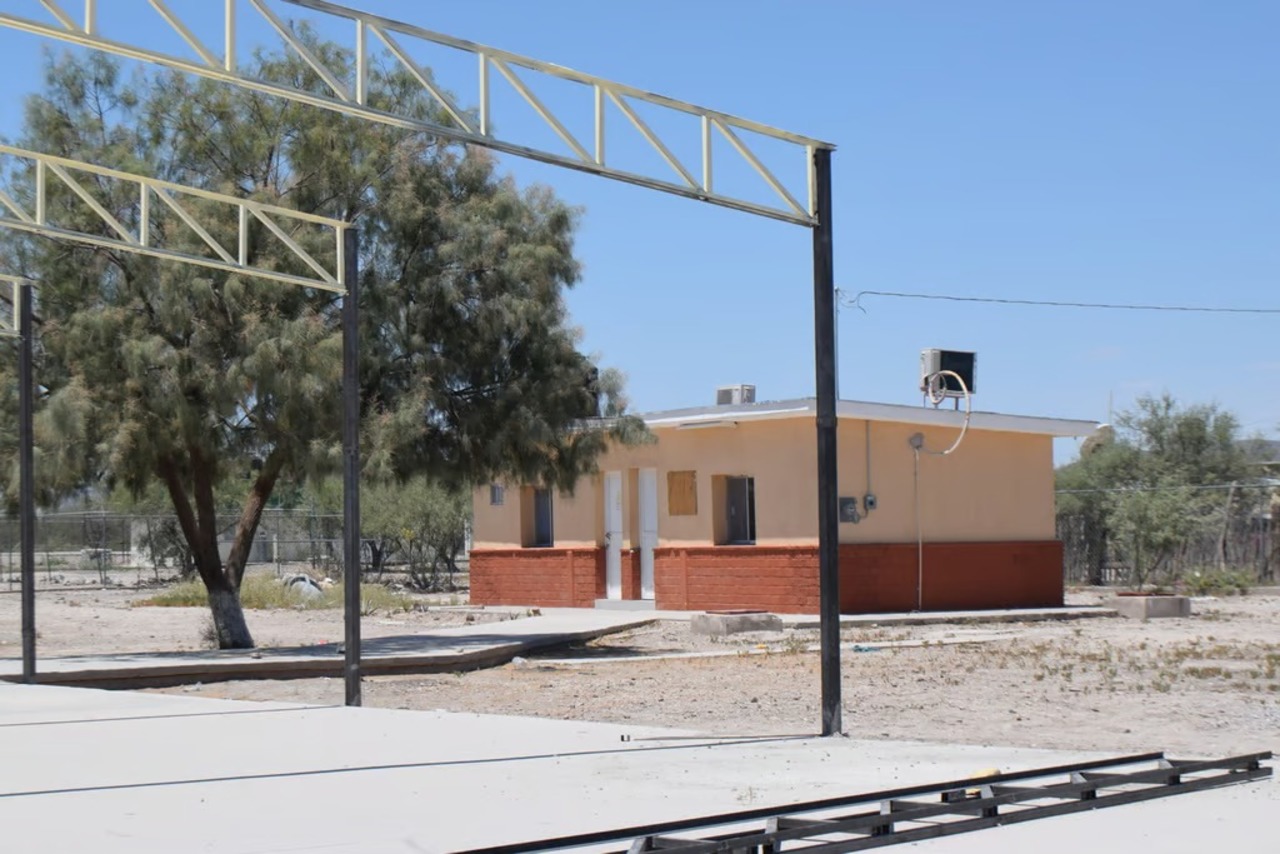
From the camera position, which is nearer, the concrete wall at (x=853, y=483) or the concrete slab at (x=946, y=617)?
the concrete slab at (x=946, y=617)

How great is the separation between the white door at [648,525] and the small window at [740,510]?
5.34ft

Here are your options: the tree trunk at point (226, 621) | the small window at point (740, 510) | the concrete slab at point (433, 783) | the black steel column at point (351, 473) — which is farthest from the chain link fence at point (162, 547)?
the concrete slab at point (433, 783)

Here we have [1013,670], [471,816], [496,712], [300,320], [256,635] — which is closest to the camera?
[471,816]

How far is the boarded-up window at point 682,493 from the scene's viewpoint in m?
31.1

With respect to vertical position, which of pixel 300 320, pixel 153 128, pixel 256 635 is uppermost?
pixel 153 128

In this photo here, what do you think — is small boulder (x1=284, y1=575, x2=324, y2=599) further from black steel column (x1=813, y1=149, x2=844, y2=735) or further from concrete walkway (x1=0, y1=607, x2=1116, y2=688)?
black steel column (x1=813, y1=149, x2=844, y2=735)

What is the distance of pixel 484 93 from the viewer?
11.1 metres

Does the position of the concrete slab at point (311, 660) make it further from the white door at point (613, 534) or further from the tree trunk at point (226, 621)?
the white door at point (613, 534)

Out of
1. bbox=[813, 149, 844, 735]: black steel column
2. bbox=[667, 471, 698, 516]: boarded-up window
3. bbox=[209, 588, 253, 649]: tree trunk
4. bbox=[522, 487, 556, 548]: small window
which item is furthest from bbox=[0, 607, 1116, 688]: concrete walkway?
bbox=[813, 149, 844, 735]: black steel column

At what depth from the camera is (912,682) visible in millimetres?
17641

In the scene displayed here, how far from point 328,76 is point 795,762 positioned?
5495 mm

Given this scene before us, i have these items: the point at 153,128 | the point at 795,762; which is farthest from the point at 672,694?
the point at 153,128

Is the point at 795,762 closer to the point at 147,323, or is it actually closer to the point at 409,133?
the point at 147,323

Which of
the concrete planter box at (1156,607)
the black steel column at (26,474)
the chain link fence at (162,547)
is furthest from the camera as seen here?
the chain link fence at (162,547)
